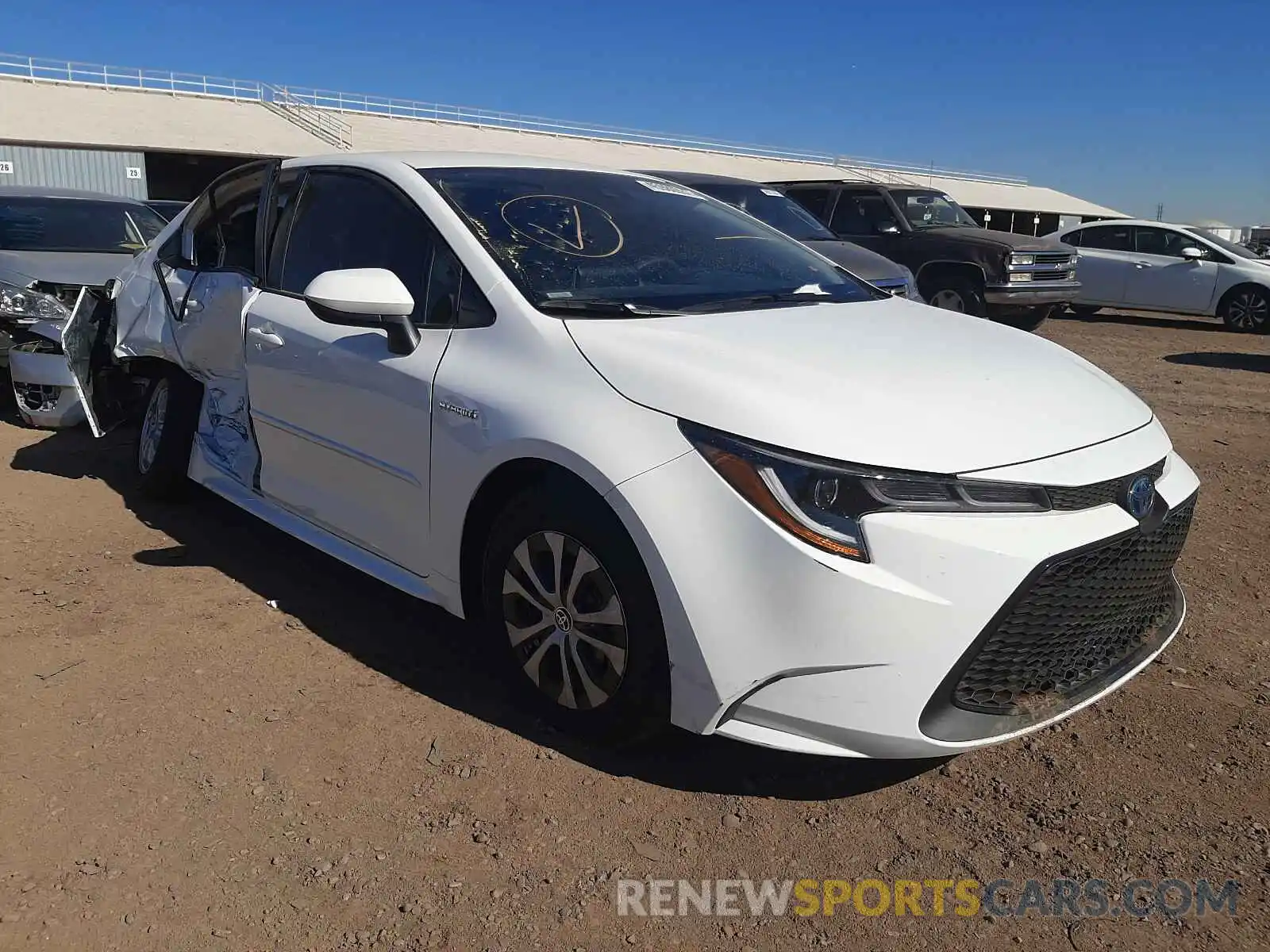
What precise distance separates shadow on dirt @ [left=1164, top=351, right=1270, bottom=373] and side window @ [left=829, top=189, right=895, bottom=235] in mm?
3499

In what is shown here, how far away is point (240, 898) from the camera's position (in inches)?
92.2

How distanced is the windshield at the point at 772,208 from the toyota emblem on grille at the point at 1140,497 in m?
6.80

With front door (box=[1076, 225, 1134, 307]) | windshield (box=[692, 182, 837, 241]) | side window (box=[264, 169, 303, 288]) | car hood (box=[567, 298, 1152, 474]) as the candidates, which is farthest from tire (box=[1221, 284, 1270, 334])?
side window (box=[264, 169, 303, 288])

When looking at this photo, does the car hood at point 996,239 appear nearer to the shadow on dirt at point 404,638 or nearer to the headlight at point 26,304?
the headlight at point 26,304

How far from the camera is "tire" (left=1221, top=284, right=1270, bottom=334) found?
534 inches

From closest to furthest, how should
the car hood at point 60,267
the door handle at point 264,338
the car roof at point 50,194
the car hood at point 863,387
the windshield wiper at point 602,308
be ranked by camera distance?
the car hood at point 863,387 < the windshield wiper at point 602,308 < the door handle at point 264,338 < the car hood at point 60,267 < the car roof at point 50,194

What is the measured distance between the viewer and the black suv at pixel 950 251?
1161 centimetres

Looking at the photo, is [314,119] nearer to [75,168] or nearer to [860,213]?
[75,168]

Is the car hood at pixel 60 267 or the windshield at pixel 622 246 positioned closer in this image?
the windshield at pixel 622 246

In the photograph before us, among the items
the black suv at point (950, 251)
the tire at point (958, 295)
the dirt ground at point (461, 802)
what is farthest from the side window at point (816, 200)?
the dirt ground at point (461, 802)

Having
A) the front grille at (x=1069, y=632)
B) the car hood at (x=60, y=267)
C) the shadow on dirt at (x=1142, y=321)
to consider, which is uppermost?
the car hood at (x=60, y=267)

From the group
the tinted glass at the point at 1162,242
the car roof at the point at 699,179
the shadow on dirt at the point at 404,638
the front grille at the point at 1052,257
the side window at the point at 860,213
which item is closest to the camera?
the shadow on dirt at the point at 404,638

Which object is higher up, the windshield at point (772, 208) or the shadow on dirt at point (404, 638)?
the windshield at point (772, 208)

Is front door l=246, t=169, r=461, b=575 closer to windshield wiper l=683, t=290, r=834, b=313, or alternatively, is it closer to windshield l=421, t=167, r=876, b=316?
windshield l=421, t=167, r=876, b=316
